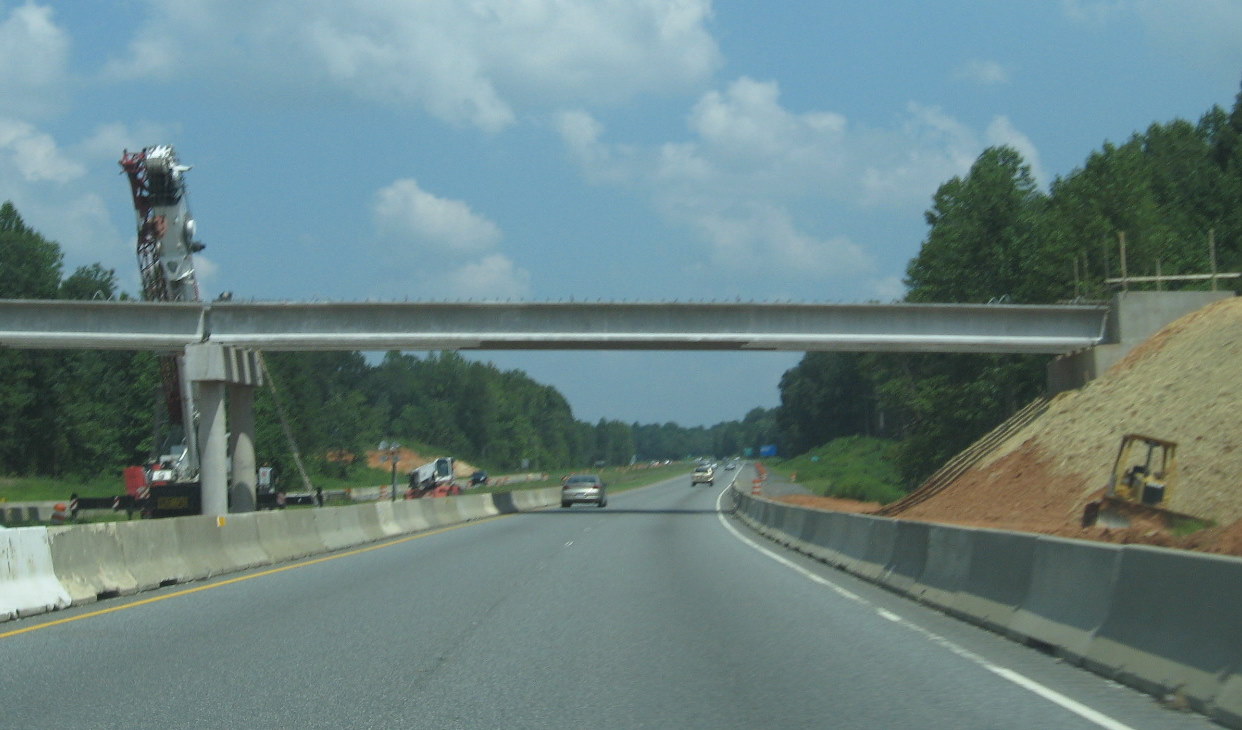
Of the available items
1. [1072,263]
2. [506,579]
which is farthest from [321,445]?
[506,579]

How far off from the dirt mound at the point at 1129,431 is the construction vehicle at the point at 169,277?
22811mm

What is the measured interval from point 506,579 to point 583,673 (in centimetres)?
912

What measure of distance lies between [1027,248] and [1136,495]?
48896 mm

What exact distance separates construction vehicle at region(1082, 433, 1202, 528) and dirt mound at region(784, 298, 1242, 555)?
0.46m

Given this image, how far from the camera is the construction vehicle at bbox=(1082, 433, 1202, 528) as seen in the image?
25641 millimetres

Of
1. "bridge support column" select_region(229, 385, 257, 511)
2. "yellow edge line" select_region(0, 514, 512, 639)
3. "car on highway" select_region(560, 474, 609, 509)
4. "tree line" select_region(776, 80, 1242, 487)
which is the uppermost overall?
"tree line" select_region(776, 80, 1242, 487)

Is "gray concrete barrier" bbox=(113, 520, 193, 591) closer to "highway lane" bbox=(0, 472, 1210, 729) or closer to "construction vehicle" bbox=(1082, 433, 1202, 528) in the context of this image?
"highway lane" bbox=(0, 472, 1210, 729)

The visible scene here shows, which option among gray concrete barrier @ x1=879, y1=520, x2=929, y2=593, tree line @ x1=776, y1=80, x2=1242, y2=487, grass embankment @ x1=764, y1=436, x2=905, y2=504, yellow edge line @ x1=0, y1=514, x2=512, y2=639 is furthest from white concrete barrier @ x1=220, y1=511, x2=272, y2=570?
grass embankment @ x1=764, y1=436, x2=905, y2=504

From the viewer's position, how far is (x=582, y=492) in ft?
193

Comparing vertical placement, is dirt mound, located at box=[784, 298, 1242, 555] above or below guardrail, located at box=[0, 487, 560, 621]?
above

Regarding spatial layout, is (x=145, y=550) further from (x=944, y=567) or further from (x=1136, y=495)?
(x=1136, y=495)

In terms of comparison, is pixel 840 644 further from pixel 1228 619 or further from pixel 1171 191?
pixel 1171 191

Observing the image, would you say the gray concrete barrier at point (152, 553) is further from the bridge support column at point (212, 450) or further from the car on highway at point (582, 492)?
the car on highway at point (582, 492)

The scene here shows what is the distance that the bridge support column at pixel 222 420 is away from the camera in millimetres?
41250
